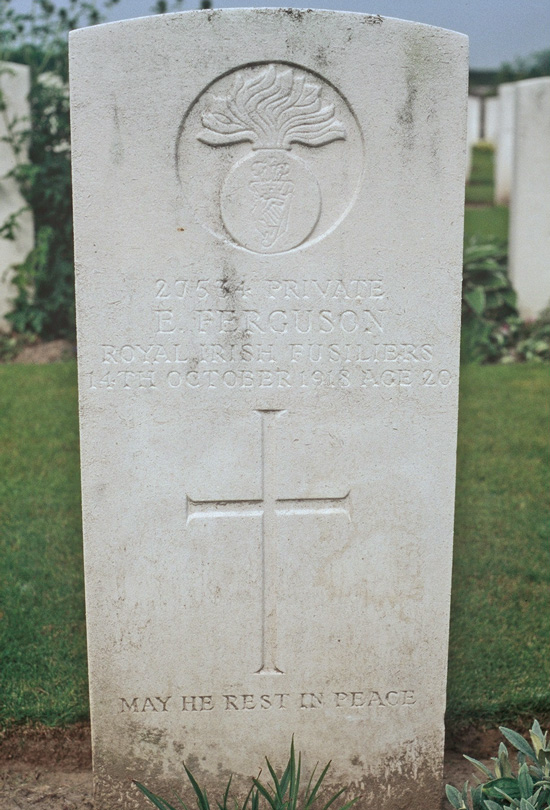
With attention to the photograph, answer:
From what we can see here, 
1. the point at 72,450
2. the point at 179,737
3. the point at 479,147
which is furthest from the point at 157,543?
the point at 479,147

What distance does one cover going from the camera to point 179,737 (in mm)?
2742

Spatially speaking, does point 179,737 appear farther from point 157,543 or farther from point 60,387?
point 60,387

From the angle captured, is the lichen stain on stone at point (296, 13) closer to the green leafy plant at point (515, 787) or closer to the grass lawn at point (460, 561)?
the green leafy plant at point (515, 787)

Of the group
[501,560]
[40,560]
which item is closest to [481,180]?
[501,560]

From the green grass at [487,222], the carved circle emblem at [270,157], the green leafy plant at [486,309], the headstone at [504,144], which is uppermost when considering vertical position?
the headstone at [504,144]

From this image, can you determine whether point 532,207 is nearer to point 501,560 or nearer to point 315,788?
point 501,560

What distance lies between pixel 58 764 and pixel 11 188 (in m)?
→ 6.16

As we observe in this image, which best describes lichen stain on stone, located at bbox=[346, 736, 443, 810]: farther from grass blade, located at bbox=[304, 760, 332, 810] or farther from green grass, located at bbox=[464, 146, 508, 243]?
green grass, located at bbox=[464, 146, 508, 243]

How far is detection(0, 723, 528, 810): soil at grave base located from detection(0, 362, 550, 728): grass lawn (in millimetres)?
50

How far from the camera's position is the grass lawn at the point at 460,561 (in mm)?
3289

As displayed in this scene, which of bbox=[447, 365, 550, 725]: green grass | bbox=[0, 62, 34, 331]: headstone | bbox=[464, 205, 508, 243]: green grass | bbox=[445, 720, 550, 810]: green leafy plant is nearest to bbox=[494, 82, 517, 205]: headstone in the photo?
bbox=[464, 205, 508, 243]: green grass

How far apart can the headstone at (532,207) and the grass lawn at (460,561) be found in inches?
75.9

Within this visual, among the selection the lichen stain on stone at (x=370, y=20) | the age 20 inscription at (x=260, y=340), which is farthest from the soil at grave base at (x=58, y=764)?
the lichen stain on stone at (x=370, y=20)

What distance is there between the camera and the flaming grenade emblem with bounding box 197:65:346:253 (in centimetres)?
244
